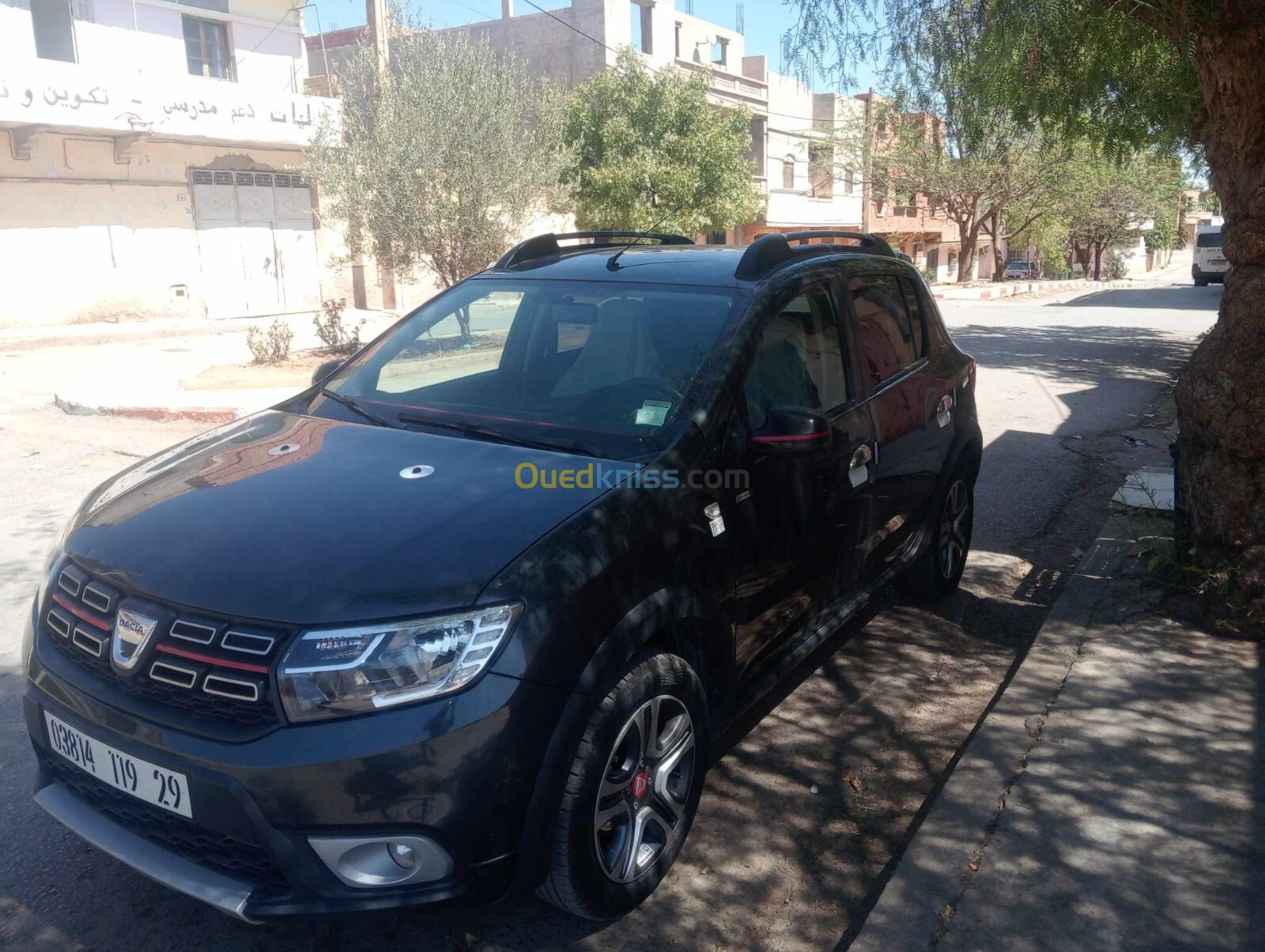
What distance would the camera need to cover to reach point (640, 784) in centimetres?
284

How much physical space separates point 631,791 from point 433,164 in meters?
13.8

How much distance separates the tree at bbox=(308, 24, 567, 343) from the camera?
1514 cm

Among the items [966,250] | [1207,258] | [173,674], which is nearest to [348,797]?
[173,674]

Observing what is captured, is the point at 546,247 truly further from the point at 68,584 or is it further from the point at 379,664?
the point at 379,664

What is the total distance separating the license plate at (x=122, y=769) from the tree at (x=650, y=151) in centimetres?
2056

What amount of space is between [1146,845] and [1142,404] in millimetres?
9727

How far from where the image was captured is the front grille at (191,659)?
7.72ft

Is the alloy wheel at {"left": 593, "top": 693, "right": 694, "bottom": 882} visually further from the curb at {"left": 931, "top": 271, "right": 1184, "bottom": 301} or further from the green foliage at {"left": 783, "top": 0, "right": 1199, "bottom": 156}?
the curb at {"left": 931, "top": 271, "right": 1184, "bottom": 301}

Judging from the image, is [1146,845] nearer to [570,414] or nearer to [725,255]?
[570,414]

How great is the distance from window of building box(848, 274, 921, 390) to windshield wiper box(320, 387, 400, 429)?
1892 millimetres

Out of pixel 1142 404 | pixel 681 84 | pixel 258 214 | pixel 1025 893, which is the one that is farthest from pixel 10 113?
pixel 1025 893

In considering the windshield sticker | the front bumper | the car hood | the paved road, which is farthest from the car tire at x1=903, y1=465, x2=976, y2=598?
the front bumper

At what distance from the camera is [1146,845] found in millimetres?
3033

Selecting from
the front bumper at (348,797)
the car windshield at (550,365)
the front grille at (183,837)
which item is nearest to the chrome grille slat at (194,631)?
the front bumper at (348,797)
